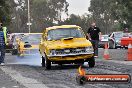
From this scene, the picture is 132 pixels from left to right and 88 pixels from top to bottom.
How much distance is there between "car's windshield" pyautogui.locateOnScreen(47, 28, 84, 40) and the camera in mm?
19047

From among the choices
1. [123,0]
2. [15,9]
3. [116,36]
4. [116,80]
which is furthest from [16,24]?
[116,80]

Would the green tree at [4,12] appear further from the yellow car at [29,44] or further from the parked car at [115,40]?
the yellow car at [29,44]

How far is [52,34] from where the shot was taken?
19.3m

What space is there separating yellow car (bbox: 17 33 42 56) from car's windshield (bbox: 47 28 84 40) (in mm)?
6996

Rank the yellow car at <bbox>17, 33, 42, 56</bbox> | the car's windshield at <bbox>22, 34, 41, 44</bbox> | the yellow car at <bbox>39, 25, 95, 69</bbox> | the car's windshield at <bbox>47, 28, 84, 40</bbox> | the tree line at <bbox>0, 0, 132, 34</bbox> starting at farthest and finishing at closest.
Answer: the tree line at <bbox>0, 0, 132, 34</bbox> → the car's windshield at <bbox>22, 34, 41, 44</bbox> → the yellow car at <bbox>17, 33, 42, 56</bbox> → the car's windshield at <bbox>47, 28, 84, 40</bbox> → the yellow car at <bbox>39, 25, 95, 69</bbox>

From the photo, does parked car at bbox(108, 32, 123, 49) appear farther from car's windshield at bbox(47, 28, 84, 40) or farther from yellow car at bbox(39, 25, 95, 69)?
yellow car at bbox(39, 25, 95, 69)

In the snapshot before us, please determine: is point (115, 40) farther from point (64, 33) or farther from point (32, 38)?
point (64, 33)

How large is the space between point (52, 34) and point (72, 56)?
5.63ft

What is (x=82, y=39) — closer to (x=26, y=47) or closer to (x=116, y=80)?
(x=26, y=47)

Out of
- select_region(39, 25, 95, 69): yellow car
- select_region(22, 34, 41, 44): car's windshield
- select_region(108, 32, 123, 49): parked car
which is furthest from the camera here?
select_region(108, 32, 123, 49): parked car

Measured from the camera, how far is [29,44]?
27.1m

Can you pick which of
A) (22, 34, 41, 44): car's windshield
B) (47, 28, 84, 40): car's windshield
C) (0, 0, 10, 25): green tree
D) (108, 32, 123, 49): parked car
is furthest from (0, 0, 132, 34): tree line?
(47, 28, 84, 40): car's windshield

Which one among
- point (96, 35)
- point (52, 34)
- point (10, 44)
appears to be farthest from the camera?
point (10, 44)

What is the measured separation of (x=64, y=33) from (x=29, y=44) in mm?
8161
